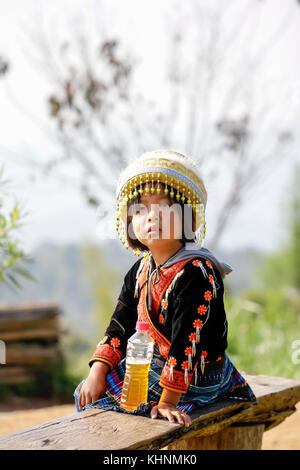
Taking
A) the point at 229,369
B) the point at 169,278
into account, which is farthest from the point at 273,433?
the point at 169,278

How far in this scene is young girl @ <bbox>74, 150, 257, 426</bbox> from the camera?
229cm

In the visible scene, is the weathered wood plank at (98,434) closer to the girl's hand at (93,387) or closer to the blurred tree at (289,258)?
the girl's hand at (93,387)

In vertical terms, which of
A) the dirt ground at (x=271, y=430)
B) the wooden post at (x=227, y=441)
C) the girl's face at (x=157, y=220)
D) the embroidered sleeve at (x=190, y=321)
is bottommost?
the dirt ground at (x=271, y=430)

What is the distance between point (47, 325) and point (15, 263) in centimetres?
542

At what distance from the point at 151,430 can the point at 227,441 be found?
922 millimetres

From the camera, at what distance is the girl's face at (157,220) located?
7.72ft

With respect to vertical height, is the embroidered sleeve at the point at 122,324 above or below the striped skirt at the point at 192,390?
above

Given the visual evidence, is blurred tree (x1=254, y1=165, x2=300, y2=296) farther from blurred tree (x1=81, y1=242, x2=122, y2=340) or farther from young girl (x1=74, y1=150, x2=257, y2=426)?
young girl (x1=74, y1=150, x2=257, y2=426)

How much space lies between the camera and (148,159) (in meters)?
2.44

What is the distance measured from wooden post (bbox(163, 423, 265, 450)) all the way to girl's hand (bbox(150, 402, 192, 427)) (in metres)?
0.71

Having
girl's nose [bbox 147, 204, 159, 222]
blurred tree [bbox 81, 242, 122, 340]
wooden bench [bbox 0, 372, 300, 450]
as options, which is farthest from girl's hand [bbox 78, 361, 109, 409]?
blurred tree [bbox 81, 242, 122, 340]

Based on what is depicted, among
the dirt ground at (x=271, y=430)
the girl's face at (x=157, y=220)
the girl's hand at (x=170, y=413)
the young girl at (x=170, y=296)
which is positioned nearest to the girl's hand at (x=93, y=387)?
the young girl at (x=170, y=296)

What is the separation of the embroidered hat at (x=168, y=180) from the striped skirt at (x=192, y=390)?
58cm
